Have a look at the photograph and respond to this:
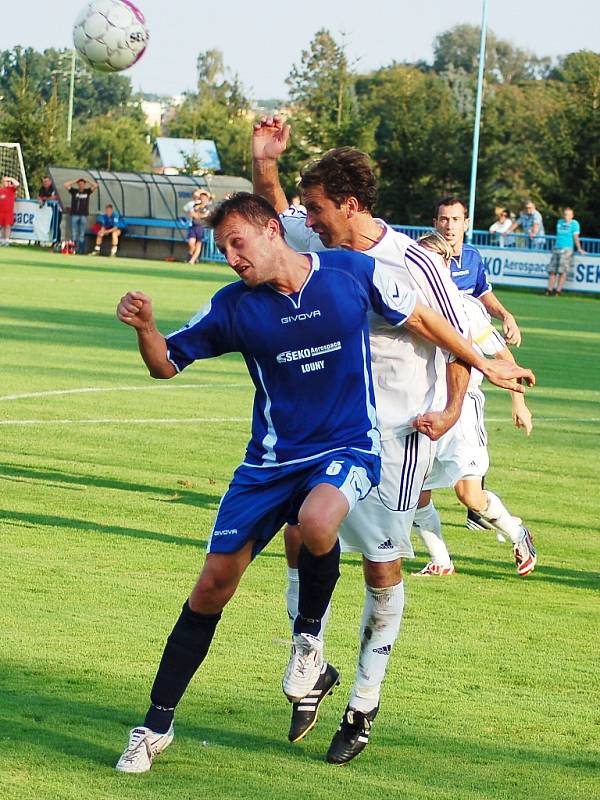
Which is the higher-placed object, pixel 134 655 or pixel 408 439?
pixel 408 439

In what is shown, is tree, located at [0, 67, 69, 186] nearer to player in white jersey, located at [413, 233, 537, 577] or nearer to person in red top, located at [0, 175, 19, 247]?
person in red top, located at [0, 175, 19, 247]

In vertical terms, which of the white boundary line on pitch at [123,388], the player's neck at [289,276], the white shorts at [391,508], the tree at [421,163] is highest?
the tree at [421,163]

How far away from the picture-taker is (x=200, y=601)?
15.5 feet

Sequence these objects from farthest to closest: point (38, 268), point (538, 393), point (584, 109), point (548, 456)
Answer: point (584, 109)
point (38, 268)
point (538, 393)
point (548, 456)

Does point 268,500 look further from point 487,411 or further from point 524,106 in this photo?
point 524,106

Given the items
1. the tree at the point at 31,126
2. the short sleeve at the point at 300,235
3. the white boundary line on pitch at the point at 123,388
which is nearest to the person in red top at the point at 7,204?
the tree at the point at 31,126

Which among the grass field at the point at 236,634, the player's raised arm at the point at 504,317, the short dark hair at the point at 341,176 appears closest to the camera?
the grass field at the point at 236,634

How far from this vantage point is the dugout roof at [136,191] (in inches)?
1815

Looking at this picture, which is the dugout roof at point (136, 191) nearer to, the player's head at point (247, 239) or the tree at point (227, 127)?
the tree at point (227, 127)

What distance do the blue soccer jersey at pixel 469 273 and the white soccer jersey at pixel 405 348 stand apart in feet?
11.1

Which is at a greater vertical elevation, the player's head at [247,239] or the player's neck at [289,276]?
the player's head at [247,239]

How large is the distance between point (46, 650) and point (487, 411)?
9.43m

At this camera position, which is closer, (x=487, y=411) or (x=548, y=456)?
(x=548, y=456)

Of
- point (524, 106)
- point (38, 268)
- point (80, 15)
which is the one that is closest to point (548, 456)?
point (80, 15)
